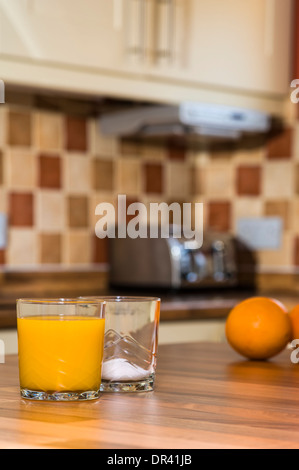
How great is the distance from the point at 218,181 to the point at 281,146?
12.4 inches

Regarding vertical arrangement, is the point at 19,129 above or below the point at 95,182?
above

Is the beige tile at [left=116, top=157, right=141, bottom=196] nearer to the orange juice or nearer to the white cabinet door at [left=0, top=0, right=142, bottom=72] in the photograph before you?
the white cabinet door at [left=0, top=0, right=142, bottom=72]

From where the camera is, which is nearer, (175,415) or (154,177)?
(175,415)

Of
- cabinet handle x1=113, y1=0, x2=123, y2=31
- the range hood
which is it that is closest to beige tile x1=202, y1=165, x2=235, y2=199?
the range hood

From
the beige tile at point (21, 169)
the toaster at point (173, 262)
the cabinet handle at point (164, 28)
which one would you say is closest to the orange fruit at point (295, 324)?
the toaster at point (173, 262)

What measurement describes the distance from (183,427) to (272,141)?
7.40ft

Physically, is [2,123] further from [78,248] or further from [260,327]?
[260,327]

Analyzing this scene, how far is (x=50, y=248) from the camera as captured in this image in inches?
104

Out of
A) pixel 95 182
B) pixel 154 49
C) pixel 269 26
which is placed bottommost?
pixel 95 182

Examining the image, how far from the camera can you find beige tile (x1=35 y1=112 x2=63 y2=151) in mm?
2613

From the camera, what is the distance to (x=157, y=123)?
8.48 ft

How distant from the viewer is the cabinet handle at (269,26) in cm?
267

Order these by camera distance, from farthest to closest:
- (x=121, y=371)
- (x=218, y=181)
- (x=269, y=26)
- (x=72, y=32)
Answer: (x=218, y=181)
(x=269, y=26)
(x=72, y=32)
(x=121, y=371)

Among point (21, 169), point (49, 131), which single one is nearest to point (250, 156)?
point (49, 131)
